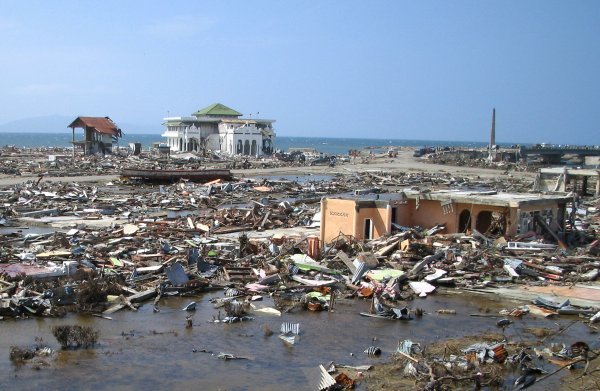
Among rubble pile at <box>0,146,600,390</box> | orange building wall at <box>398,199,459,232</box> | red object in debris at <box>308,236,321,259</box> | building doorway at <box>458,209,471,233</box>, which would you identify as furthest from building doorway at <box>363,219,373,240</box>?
building doorway at <box>458,209,471,233</box>

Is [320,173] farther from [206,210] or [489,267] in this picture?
[489,267]

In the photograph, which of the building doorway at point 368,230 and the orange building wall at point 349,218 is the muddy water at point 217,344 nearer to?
the orange building wall at point 349,218

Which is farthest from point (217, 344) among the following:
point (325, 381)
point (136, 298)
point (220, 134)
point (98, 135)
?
point (220, 134)

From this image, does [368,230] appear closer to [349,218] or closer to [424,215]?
[349,218]

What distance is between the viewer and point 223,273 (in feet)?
58.6

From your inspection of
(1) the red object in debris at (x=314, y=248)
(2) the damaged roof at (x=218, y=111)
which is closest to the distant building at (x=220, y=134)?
(2) the damaged roof at (x=218, y=111)

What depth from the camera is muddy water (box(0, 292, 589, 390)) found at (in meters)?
10.7

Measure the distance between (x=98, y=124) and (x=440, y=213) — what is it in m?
54.3

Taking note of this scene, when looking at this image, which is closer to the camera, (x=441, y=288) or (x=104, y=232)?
(x=441, y=288)

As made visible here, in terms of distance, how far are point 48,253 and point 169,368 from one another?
924cm

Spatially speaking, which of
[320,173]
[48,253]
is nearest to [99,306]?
[48,253]

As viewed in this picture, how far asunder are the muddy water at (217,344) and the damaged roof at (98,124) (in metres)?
55.9

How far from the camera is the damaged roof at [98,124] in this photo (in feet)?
222

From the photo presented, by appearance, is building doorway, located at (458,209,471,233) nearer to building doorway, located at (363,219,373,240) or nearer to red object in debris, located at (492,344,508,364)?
building doorway, located at (363,219,373,240)
